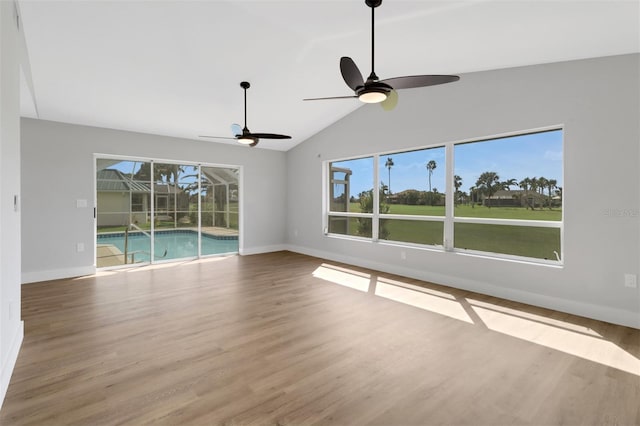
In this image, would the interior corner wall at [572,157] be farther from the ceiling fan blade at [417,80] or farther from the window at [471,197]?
the ceiling fan blade at [417,80]

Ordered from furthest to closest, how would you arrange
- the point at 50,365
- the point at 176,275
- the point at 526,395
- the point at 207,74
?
the point at 176,275 < the point at 207,74 < the point at 50,365 < the point at 526,395

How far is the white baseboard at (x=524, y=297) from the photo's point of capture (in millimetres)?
3209

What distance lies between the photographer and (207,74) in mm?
4012

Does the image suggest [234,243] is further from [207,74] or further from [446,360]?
[446,360]

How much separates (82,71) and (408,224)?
5.00 m

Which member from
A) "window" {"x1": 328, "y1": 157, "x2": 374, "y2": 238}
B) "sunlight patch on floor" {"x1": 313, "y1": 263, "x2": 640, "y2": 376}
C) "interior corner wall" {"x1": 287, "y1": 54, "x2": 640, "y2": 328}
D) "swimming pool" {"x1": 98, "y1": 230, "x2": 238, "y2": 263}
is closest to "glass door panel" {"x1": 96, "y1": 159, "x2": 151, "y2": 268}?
"swimming pool" {"x1": 98, "y1": 230, "x2": 238, "y2": 263}

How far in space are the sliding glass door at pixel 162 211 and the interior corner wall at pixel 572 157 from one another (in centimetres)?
417

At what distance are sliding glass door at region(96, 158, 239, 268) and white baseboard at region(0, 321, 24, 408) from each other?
125 inches

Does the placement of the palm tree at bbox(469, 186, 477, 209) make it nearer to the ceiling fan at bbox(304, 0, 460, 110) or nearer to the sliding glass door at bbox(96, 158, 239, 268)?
the ceiling fan at bbox(304, 0, 460, 110)

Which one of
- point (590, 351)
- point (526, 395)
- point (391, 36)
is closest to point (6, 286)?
point (526, 395)

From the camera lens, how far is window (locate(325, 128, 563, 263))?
384 centimetres

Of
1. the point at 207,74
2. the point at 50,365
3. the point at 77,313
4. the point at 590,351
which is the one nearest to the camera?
the point at 50,365

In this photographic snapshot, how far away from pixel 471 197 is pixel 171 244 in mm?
5701

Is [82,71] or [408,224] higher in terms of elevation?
[82,71]
